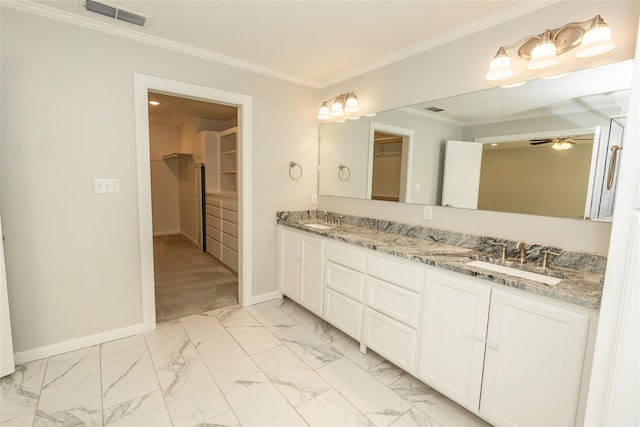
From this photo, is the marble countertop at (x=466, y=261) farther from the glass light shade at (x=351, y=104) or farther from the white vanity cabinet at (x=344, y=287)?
the glass light shade at (x=351, y=104)

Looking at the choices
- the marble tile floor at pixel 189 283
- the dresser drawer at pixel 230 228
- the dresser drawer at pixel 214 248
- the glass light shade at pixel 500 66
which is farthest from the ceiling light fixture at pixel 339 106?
the dresser drawer at pixel 214 248

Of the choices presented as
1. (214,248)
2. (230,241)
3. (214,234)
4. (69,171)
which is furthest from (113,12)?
(214,248)

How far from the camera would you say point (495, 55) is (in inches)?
73.5

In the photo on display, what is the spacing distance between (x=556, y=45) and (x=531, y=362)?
1.66m

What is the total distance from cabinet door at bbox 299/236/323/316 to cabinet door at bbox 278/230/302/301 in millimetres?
84

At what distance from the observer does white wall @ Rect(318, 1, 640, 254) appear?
152cm

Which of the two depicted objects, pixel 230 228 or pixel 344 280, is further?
pixel 230 228

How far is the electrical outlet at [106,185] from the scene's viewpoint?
218cm

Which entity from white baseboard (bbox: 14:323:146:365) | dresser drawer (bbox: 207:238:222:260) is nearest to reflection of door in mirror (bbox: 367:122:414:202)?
white baseboard (bbox: 14:323:146:365)

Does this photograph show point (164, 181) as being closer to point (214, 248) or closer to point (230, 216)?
point (214, 248)

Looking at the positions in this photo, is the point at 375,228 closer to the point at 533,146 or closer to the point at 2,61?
the point at 533,146

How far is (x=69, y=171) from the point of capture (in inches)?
81.8

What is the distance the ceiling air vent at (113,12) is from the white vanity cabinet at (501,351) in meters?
2.51

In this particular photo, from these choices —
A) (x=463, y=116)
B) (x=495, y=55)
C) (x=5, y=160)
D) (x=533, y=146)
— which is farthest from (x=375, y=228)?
(x=5, y=160)
